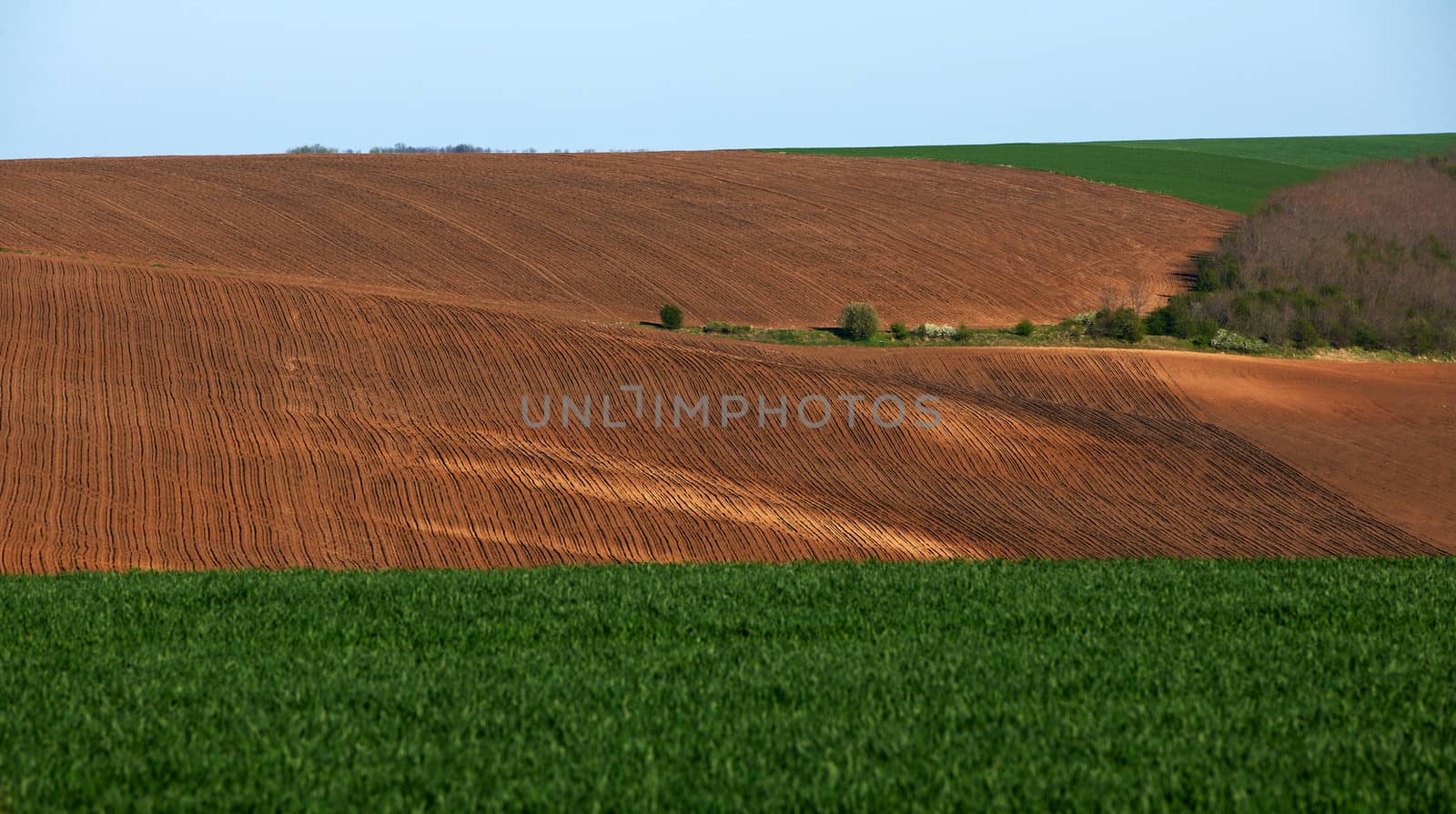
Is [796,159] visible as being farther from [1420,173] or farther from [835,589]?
[835,589]

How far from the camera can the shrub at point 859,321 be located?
39.2 metres

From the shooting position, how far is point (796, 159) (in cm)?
7044

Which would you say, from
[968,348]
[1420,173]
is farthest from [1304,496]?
[1420,173]

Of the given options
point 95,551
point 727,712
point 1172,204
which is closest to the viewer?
point 727,712

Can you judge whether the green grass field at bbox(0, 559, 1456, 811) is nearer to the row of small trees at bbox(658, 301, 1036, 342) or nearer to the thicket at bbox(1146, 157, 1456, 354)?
the row of small trees at bbox(658, 301, 1036, 342)

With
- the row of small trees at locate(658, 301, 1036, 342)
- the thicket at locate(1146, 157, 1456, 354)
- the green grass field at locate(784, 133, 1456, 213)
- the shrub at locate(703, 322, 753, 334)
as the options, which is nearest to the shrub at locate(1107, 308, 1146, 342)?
the thicket at locate(1146, 157, 1456, 354)

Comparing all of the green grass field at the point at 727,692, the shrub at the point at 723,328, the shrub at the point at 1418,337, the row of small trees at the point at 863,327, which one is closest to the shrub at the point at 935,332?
the row of small trees at the point at 863,327

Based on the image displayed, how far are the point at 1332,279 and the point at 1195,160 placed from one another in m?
40.2

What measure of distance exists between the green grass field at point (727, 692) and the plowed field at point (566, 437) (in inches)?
260

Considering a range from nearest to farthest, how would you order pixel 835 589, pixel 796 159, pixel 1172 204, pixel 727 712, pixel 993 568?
1. pixel 727 712
2. pixel 835 589
3. pixel 993 568
4. pixel 1172 204
5. pixel 796 159

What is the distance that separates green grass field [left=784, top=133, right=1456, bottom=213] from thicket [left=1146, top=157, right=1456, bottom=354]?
27.4ft

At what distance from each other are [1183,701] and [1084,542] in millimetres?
12587

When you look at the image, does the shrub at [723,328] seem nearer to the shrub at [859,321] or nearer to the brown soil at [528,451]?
the shrub at [859,321]

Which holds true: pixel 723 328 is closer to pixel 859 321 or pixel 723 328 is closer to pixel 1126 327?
pixel 859 321
